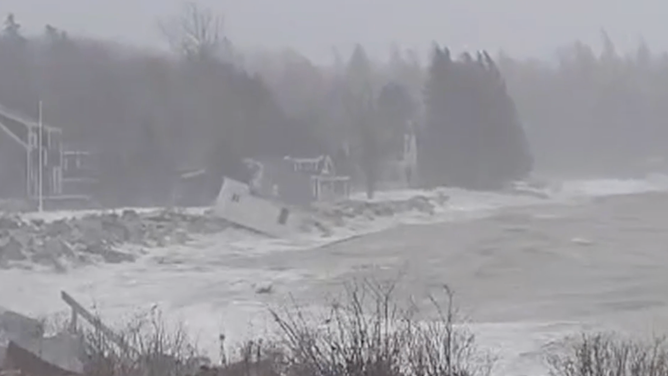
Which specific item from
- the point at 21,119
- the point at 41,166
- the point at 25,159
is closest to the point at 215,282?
the point at 41,166

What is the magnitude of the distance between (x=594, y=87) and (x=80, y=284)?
688 inches

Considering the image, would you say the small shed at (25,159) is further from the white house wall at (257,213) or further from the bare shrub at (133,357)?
the bare shrub at (133,357)

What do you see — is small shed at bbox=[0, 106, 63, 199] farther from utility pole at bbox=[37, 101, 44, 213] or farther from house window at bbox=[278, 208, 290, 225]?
house window at bbox=[278, 208, 290, 225]

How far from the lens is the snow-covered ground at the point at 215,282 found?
6359 mm

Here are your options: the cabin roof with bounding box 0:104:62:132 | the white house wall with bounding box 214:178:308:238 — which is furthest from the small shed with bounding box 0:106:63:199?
the white house wall with bounding box 214:178:308:238

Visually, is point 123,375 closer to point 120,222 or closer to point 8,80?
point 120,222

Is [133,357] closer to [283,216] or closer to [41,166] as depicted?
[283,216]

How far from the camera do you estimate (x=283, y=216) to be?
46.3 ft

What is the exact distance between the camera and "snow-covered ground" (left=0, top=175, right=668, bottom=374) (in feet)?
20.9

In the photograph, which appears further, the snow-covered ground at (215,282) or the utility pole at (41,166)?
the utility pole at (41,166)

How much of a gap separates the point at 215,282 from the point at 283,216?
5402 millimetres

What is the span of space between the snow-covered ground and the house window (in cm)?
66

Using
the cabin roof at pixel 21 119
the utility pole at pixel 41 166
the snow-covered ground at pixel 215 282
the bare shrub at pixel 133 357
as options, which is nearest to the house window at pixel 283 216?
the snow-covered ground at pixel 215 282

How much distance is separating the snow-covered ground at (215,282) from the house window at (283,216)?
2.17 feet
